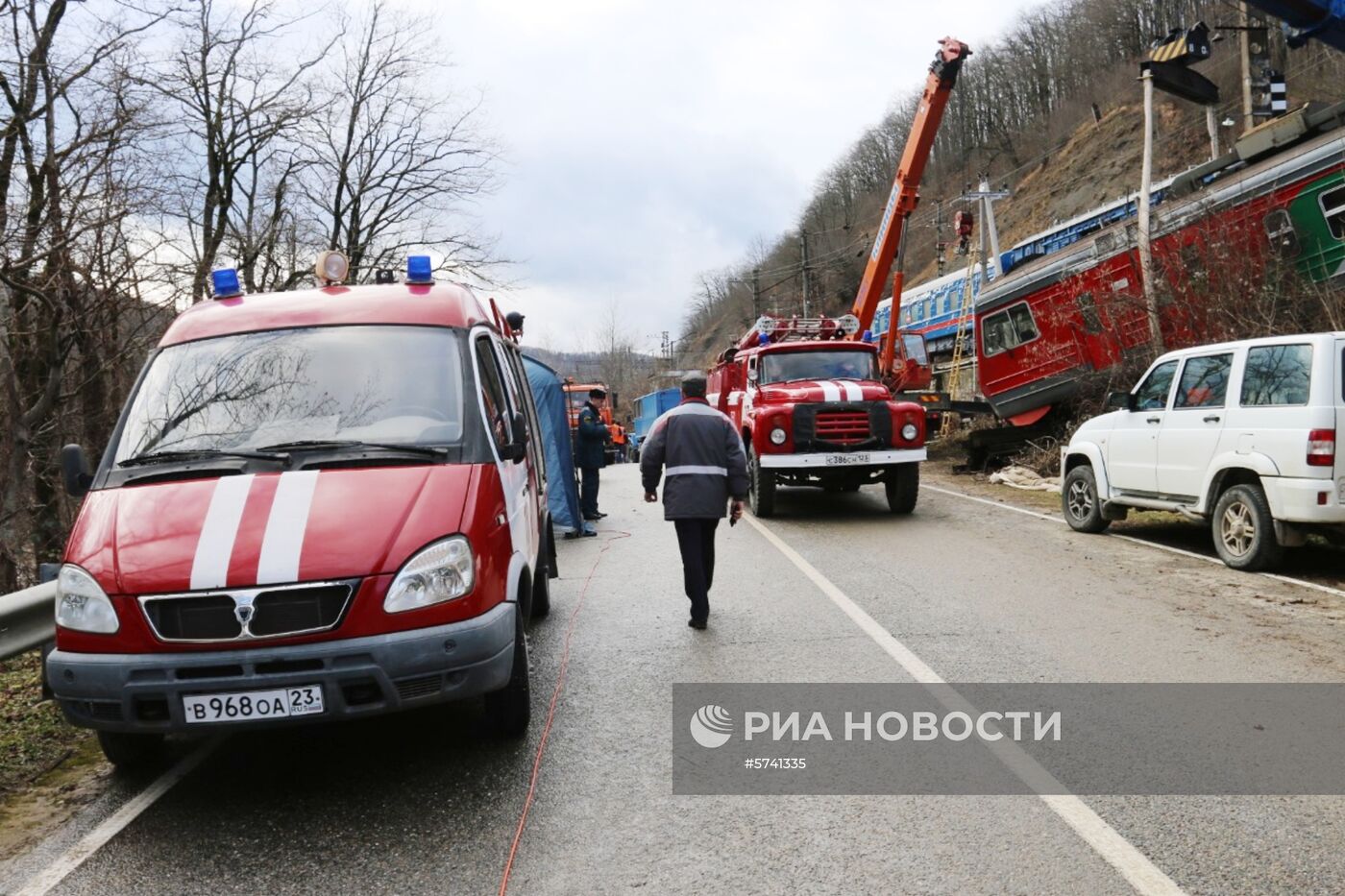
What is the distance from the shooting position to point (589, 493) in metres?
13.5

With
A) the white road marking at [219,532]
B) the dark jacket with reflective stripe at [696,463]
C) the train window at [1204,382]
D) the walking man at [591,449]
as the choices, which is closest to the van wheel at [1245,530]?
the train window at [1204,382]

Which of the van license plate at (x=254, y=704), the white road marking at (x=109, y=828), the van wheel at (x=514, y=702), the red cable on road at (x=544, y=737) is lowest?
the white road marking at (x=109, y=828)

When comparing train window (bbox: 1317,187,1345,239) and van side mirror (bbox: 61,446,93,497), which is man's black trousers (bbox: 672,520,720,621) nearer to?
van side mirror (bbox: 61,446,93,497)

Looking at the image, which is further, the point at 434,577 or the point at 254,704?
the point at 434,577

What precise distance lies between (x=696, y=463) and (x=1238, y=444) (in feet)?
15.3

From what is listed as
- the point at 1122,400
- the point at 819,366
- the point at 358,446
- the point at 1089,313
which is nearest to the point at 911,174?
the point at 1089,313

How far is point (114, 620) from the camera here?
3797mm

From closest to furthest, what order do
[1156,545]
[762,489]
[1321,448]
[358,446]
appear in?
[358,446] → [1321,448] → [1156,545] → [762,489]

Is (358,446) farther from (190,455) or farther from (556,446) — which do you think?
(556,446)

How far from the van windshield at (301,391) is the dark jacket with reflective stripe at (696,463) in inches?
84.7

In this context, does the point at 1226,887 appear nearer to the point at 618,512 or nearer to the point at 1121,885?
the point at 1121,885

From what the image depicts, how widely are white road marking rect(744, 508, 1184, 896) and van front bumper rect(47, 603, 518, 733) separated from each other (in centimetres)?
237

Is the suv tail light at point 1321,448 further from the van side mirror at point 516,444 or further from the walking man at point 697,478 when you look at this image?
the van side mirror at point 516,444

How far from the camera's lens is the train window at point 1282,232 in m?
12.9
